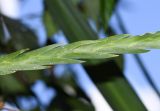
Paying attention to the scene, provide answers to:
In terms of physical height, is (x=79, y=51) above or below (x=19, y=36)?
below

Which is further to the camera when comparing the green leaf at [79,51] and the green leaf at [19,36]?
the green leaf at [19,36]

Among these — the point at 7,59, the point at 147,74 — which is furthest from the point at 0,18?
the point at 7,59

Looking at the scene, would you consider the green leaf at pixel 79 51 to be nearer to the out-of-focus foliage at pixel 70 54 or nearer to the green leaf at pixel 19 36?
the out-of-focus foliage at pixel 70 54

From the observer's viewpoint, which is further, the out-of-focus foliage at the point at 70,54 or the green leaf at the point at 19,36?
the green leaf at the point at 19,36

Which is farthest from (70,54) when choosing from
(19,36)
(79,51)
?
(19,36)

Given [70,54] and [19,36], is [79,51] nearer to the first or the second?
[70,54]

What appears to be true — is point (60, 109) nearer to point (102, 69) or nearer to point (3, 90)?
point (3, 90)

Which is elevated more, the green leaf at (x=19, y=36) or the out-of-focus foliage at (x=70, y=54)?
the green leaf at (x=19, y=36)

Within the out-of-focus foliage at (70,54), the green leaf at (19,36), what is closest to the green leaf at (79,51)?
the out-of-focus foliage at (70,54)
